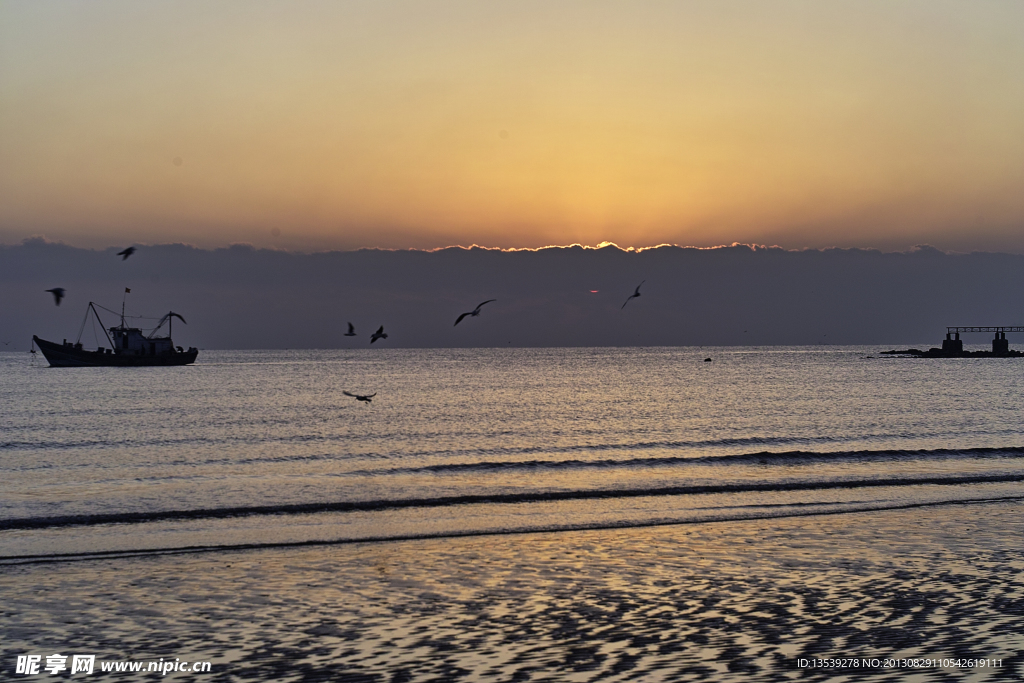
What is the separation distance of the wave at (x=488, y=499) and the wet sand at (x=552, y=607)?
541cm

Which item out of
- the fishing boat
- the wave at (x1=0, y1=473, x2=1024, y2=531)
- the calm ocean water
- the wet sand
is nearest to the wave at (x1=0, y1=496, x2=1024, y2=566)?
the calm ocean water

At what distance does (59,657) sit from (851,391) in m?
88.9

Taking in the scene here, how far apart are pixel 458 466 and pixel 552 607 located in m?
21.1

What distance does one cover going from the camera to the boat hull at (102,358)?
506 ft

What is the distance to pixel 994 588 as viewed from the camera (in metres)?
15.1

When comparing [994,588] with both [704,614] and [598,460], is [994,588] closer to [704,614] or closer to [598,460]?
[704,614]

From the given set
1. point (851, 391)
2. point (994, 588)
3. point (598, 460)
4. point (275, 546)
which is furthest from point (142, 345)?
point (994, 588)

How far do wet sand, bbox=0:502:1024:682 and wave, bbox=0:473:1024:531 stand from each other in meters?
5.41

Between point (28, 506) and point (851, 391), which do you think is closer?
point (28, 506)

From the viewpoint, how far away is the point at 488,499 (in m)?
26.4

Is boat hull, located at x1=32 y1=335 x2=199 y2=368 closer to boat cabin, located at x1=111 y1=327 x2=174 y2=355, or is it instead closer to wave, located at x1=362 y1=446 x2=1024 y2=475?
boat cabin, located at x1=111 y1=327 x2=174 y2=355

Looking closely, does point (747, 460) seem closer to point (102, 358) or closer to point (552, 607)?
point (552, 607)

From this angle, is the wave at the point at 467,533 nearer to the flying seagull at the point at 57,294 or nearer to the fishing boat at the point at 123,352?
the flying seagull at the point at 57,294

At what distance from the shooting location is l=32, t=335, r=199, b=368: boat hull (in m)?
154
